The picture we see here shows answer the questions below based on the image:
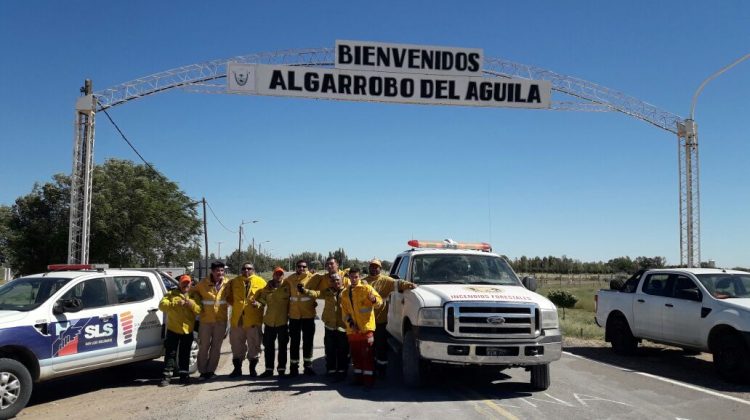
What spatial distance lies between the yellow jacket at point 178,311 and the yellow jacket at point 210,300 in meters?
0.15

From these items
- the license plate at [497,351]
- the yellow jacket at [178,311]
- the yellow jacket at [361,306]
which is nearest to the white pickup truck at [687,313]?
the license plate at [497,351]

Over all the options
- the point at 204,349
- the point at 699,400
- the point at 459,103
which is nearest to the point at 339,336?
the point at 204,349

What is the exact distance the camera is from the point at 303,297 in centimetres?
924

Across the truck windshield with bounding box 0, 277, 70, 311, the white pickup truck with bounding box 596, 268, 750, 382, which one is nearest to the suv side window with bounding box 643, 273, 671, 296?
the white pickup truck with bounding box 596, 268, 750, 382

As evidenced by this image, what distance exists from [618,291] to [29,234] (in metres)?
38.5

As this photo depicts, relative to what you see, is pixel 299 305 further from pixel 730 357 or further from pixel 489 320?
pixel 730 357

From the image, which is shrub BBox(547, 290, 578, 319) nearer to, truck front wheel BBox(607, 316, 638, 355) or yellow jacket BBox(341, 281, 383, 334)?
truck front wheel BBox(607, 316, 638, 355)

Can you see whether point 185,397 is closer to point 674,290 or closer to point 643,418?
point 643,418

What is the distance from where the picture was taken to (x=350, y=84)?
16.5 meters

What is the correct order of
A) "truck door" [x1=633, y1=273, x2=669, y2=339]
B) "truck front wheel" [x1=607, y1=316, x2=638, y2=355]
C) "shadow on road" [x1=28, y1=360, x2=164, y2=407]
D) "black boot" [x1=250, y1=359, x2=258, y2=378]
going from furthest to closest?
"truck front wheel" [x1=607, y1=316, x2=638, y2=355] → "truck door" [x1=633, y1=273, x2=669, y2=339] → "black boot" [x1=250, y1=359, x2=258, y2=378] → "shadow on road" [x1=28, y1=360, x2=164, y2=407]

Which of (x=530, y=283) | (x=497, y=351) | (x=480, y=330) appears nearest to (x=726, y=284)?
(x=530, y=283)

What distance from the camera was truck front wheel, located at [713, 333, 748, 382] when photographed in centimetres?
889

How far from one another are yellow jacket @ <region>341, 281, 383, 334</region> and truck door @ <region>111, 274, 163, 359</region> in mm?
3029

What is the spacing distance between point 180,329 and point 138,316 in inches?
25.3
